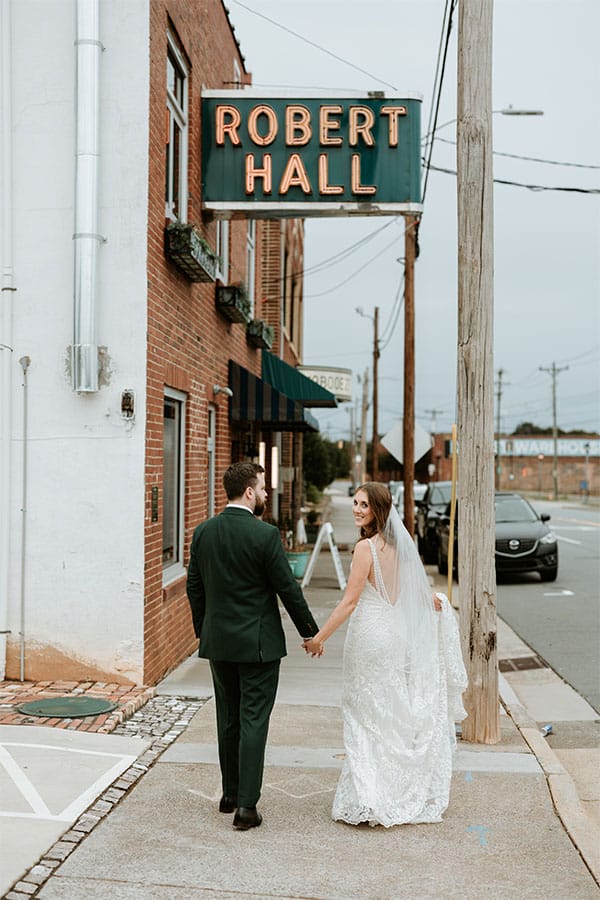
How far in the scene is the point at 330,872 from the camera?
4.34 meters

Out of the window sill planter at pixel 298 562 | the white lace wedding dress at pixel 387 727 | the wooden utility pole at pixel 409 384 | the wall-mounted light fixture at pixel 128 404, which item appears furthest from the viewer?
the wooden utility pole at pixel 409 384

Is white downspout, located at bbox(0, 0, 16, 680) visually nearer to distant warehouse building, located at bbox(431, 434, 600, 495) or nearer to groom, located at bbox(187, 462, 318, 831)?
groom, located at bbox(187, 462, 318, 831)

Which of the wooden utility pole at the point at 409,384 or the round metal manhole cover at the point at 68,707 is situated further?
Result: the wooden utility pole at the point at 409,384

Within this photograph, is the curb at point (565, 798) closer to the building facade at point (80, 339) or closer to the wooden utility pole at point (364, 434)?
the building facade at point (80, 339)

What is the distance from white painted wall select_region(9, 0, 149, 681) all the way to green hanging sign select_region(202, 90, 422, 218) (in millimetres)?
2088

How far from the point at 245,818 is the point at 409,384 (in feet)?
46.1

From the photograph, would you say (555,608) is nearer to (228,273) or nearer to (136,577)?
(228,273)

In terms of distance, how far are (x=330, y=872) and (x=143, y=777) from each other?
62.8 inches

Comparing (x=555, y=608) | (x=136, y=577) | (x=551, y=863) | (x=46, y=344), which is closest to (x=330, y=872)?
(x=551, y=863)

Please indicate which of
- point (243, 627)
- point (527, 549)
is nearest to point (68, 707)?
point (243, 627)

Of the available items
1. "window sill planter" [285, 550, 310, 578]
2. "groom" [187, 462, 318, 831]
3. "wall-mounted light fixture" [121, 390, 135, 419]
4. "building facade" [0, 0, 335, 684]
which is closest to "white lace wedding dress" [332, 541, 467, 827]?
"groom" [187, 462, 318, 831]

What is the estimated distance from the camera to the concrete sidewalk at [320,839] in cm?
417

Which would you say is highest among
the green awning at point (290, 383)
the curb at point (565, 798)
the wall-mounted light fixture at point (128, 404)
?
the green awning at point (290, 383)

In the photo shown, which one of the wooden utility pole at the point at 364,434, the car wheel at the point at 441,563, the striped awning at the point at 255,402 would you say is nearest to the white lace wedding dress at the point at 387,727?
the striped awning at the point at 255,402
